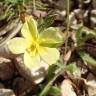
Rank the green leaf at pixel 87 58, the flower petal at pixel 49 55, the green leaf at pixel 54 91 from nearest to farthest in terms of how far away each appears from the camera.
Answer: the flower petal at pixel 49 55, the green leaf at pixel 54 91, the green leaf at pixel 87 58

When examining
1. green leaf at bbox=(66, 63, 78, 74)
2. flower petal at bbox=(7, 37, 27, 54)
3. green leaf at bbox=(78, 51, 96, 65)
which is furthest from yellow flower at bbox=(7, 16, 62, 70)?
green leaf at bbox=(78, 51, 96, 65)

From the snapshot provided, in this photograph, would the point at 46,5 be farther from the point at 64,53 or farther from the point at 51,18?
the point at 64,53

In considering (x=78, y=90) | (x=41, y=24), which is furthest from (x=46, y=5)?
(x=78, y=90)

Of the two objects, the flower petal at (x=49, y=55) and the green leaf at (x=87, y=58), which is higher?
the flower petal at (x=49, y=55)

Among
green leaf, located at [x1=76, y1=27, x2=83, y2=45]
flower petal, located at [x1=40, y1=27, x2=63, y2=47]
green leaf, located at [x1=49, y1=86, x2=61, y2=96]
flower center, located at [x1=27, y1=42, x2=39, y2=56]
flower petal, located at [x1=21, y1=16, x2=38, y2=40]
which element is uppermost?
flower petal, located at [x1=21, y1=16, x2=38, y2=40]

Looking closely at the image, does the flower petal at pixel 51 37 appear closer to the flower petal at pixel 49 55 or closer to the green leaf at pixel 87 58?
the flower petal at pixel 49 55

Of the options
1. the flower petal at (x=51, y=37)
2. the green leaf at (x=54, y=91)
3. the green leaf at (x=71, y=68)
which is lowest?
the green leaf at (x=54, y=91)

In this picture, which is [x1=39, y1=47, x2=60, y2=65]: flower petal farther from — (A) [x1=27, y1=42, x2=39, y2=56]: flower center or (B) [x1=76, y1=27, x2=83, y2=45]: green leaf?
(B) [x1=76, y1=27, x2=83, y2=45]: green leaf

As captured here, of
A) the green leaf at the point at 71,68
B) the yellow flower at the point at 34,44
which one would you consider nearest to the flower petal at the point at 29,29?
the yellow flower at the point at 34,44
